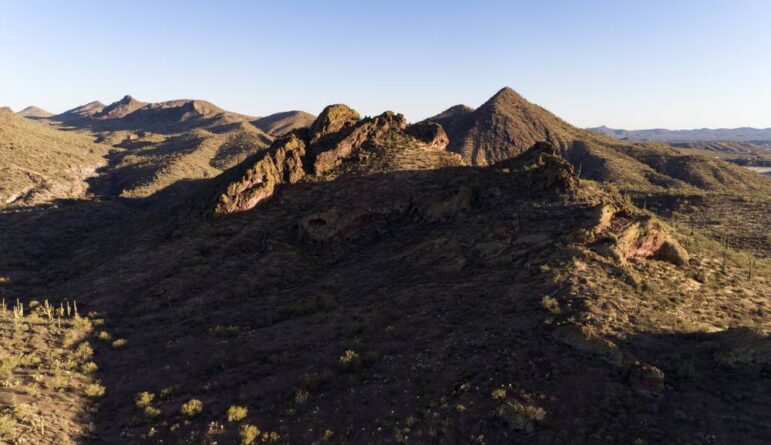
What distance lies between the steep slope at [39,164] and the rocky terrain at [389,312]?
25296 millimetres

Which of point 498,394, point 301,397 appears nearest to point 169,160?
point 301,397

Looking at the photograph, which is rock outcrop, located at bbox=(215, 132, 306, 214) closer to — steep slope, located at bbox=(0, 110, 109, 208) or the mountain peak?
steep slope, located at bbox=(0, 110, 109, 208)

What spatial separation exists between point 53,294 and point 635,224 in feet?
128

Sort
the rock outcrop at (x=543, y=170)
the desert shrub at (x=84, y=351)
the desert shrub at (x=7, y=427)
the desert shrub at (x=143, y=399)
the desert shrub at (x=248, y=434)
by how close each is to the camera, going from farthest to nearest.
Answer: the rock outcrop at (x=543, y=170)
the desert shrub at (x=84, y=351)
the desert shrub at (x=143, y=399)
the desert shrub at (x=248, y=434)
the desert shrub at (x=7, y=427)

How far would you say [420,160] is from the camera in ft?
149

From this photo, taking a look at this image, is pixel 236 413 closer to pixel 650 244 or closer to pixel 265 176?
pixel 650 244

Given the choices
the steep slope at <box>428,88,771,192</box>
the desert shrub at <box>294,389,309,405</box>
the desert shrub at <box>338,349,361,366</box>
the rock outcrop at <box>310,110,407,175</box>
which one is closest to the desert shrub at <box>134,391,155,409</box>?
the desert shrub at <box>294,389,309,405</box>

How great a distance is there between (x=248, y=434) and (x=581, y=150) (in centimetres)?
11223

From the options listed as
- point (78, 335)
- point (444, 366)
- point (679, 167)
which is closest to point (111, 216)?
point (78, 335)

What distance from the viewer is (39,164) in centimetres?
8281

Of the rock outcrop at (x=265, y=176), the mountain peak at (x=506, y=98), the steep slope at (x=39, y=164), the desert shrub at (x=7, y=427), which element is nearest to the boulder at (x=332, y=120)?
the rock outcrop at (x=265, y=176)

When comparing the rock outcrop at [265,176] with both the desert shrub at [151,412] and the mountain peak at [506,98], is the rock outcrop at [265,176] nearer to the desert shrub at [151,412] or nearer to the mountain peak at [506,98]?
the desert shrub at [151,412]

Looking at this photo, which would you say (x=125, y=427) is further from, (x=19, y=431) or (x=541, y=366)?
(x=541, y=366)

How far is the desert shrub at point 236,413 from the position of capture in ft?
54.1
